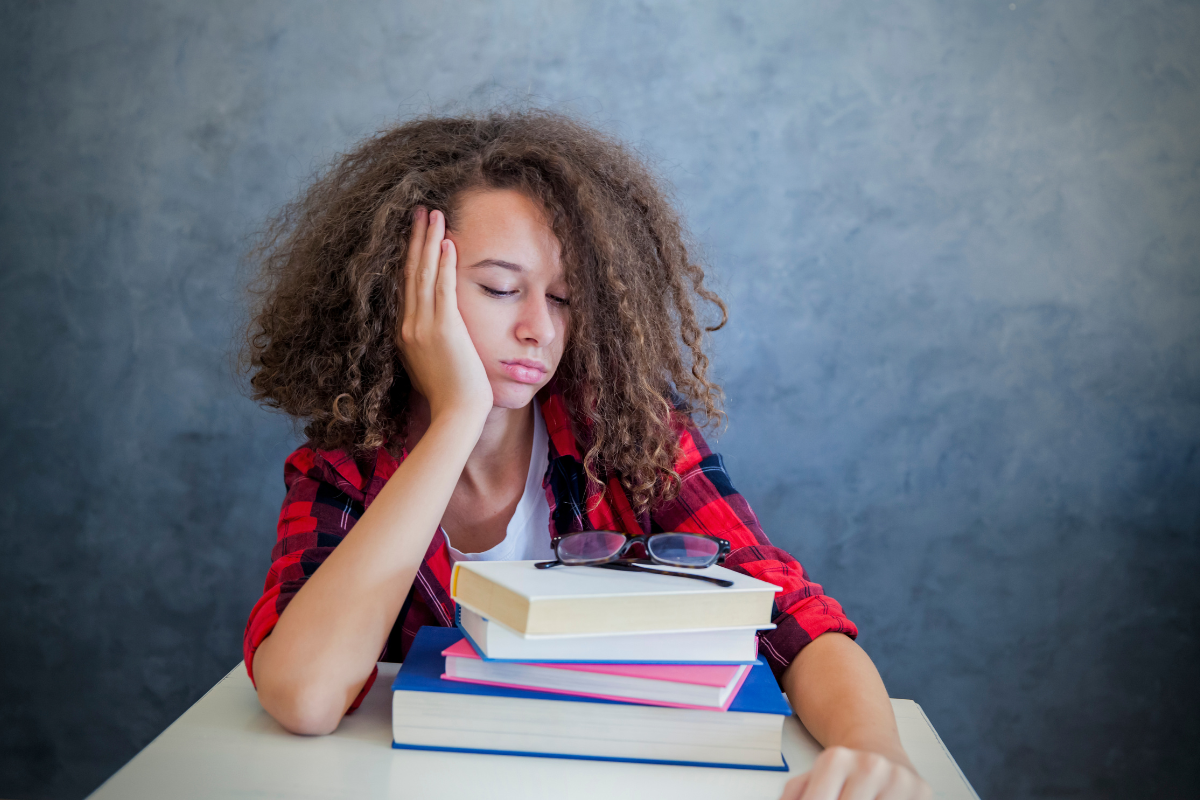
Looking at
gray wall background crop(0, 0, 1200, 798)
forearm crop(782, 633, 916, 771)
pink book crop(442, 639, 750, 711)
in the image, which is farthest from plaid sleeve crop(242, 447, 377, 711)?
gray wall background crop(0, 0, 1200, 798)

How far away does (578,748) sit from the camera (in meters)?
0.62

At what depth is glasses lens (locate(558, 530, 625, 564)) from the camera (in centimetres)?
69

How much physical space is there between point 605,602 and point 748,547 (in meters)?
0.42

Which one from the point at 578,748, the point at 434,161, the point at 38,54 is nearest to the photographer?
the point at 578,748

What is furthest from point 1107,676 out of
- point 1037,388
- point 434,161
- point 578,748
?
point 434,161

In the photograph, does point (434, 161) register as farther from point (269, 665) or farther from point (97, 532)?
point (97, 532)

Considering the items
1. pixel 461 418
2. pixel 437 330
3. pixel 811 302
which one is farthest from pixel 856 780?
pixel 811 302

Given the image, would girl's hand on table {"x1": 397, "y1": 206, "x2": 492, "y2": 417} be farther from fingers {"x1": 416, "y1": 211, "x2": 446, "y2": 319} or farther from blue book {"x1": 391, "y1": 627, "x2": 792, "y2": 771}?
blue book {"x1": 391, "y1": 627, "x2": 792, "y2": 771}

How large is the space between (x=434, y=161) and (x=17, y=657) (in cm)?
152

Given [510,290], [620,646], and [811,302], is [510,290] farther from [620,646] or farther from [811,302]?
[811,302]

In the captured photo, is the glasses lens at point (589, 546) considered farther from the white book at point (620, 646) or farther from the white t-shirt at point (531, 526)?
the white t-shirt at point (531, 526)

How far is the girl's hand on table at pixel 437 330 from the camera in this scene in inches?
35.4

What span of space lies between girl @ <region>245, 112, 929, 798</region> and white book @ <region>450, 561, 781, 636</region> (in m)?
0.20

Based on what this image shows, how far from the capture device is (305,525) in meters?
0.94
